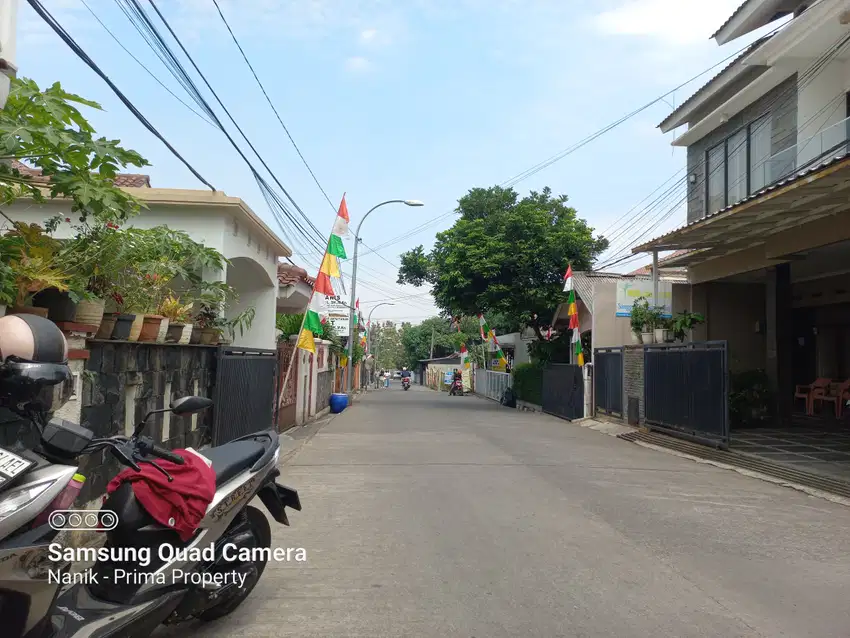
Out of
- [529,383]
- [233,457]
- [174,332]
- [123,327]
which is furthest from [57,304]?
[529,383]

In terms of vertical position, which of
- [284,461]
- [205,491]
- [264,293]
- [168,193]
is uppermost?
[168,193]

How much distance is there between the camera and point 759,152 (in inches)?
590

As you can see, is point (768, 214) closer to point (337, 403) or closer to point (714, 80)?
point (714, 80)

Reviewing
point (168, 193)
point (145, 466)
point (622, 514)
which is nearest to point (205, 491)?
point (145, 466)

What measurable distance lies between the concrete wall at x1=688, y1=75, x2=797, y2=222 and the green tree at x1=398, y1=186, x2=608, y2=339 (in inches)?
244

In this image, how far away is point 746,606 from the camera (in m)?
4.24

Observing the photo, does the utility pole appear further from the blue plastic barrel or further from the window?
the blue plastic barrel

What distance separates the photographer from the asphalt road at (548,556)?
3963 millimetres

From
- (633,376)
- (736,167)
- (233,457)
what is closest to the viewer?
(233,457)

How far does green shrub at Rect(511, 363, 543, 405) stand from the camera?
997 inches

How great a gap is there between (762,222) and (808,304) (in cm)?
702

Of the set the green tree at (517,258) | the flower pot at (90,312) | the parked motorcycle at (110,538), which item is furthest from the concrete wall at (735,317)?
the parked motorcycle at (110,538)

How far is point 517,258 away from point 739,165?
895cm

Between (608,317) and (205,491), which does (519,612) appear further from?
(608,317)
